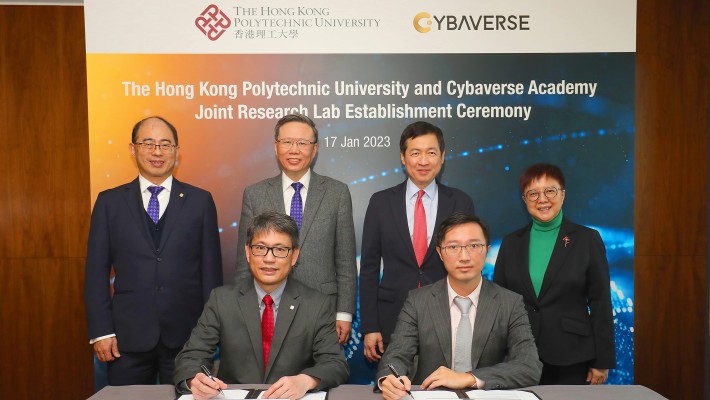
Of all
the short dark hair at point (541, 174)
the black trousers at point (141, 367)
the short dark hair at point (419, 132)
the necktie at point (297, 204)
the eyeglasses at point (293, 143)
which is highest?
the short dark hair at point (419, 132)

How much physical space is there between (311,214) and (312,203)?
62 mm

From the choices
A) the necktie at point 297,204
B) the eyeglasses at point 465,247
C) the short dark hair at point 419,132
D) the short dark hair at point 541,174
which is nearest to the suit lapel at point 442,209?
the short dark hair at point 419,132

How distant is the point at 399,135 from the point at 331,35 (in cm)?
70

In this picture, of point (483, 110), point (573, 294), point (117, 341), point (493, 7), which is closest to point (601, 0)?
point (493, 7)

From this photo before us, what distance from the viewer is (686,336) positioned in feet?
14.6

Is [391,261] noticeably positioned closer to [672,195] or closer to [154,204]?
[154,204]

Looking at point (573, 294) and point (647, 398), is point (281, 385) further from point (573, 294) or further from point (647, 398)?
point (573, 294)

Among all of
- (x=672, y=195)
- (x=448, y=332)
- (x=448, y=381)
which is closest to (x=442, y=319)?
(x=448, y=332)

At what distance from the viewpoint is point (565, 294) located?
315 centimetres

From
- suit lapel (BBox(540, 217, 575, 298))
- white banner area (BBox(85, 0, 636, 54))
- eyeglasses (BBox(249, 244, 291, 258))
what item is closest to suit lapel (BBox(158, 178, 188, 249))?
white banner area (BBox(85, 0, 636, 54))

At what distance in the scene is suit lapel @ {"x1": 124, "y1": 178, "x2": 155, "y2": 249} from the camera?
10.8 feet

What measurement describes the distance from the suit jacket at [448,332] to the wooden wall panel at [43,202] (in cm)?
A: 284

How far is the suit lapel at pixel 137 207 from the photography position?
10.8 ft

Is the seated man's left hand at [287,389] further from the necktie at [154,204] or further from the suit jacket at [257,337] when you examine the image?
the necktie at [154,204]
